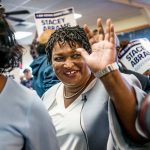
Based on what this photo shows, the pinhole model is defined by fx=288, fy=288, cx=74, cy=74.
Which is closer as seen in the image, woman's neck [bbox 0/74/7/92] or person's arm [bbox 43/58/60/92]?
woman's neck [bbox 0/74/7/92]

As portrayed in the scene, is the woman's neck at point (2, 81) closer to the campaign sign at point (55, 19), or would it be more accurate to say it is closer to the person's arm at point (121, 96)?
the person's arm at point (121, 96)

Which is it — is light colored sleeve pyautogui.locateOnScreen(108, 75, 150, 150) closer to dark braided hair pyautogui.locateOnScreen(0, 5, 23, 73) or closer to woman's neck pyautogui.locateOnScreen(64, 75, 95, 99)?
dark braided hair pyautogui.locateOnScreen(0, 5, 23, 73)

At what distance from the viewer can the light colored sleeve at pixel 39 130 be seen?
1.02 metres

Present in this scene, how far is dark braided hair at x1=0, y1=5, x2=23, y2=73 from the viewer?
106 centimetres

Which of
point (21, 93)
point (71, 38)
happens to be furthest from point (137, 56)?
point (21, 93)

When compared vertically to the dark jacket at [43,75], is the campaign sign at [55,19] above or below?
above

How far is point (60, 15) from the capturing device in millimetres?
2754

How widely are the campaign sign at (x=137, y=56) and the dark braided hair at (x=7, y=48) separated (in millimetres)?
1096

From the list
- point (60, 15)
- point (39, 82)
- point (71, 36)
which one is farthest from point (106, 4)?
point (71, 36)

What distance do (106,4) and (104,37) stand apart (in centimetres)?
594

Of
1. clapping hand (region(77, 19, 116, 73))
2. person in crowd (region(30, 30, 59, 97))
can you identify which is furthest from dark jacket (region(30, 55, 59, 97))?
clapping hand (region(77, 19, 116, 73))

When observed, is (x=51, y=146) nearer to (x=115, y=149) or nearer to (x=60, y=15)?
(x=115, y=149)

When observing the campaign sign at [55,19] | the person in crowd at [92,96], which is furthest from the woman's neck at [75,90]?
the campaign sign at [55,19]

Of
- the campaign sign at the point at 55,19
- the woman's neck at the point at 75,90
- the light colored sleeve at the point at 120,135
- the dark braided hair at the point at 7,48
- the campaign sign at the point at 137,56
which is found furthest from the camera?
the campaign sign at the point at 55,19
